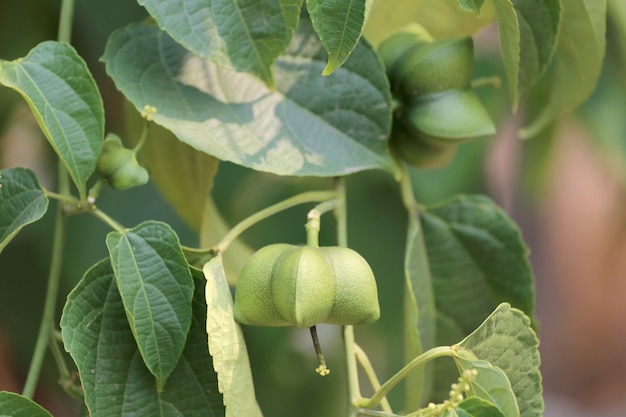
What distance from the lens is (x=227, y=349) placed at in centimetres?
46

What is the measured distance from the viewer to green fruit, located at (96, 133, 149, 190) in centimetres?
49

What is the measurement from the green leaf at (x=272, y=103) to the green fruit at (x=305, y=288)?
86mm

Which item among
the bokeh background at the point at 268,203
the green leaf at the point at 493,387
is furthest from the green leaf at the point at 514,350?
the bokeh background at the point at 268,203

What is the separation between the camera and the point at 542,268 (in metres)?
2.71

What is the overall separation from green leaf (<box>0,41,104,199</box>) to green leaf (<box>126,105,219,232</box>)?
0.49 feet

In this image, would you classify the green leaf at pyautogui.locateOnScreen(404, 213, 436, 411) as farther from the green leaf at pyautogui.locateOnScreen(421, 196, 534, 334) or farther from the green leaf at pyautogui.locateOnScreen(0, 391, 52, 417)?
the green leaf at pyautogui.locateOnScreen(0, 391, 52, 417)

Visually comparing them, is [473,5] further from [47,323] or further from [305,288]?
[47,323]

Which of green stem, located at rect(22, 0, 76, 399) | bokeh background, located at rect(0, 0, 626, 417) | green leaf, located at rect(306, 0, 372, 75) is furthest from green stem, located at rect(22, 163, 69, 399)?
bokeh background, located at rect(0, 0, 626, 417)

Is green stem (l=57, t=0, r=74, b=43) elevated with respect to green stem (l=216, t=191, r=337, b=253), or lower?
elevated

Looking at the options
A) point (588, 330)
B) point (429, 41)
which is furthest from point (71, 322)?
point (588, 330)

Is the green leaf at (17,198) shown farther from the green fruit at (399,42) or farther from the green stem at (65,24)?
the green fruit at (399,42)

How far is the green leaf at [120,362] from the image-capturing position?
1.53 ft

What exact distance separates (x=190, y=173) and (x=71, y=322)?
207 mm

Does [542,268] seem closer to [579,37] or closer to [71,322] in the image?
[579,37]
